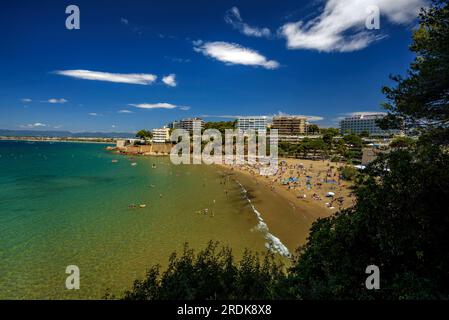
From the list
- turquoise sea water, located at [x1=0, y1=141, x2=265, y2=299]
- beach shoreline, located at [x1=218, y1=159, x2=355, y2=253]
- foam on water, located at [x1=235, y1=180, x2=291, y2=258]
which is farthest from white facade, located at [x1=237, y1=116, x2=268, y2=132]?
foam on water, located at [x1=235, y1=180, x2=291, y2=258]

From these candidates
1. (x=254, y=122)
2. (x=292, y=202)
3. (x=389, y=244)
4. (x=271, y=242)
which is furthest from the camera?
(x=254, y=122)

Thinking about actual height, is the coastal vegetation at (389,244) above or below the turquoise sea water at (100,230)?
above

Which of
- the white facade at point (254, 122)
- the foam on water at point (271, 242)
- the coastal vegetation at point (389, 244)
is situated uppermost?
the white facade at point (254, 122)

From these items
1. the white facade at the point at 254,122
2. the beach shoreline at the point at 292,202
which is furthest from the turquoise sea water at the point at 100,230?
the white facade at the point at 254,122

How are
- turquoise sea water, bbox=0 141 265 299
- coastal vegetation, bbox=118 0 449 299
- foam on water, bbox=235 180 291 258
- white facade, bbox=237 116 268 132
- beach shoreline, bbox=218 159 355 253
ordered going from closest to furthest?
coastal vegetation, bbox=118 0 449 299 → turquoise sea water, bbox=0 141 265 299 → foam on water, bbox=235 180 291 258 → beach shoreline, bbox=218 159 355 253 → white facade, bbox=237 116 268 132

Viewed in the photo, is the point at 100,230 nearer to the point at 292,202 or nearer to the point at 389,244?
the point at 292,202

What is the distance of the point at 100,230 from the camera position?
21.6 meters

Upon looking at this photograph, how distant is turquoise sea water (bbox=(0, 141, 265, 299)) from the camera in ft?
A: 47.0

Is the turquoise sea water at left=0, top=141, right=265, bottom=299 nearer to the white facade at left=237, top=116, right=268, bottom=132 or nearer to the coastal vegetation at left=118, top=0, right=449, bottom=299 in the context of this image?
the coastal vegetation at left=118, top=0, right=449, bottom=299

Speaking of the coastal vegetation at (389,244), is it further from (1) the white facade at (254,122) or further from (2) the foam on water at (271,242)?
(1) the white facade at (254,122)

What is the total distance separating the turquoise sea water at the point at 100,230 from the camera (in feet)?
47.0

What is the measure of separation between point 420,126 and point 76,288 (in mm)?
17184

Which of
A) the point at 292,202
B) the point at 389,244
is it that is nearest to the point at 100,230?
the point at 292,202
